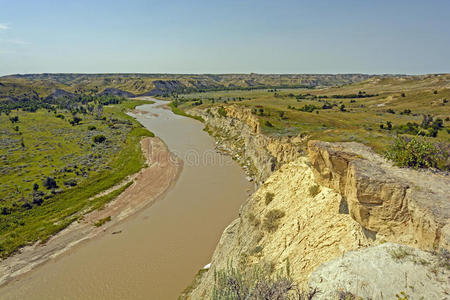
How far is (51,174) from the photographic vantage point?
38.2m

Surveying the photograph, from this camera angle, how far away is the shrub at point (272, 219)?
50.6ft

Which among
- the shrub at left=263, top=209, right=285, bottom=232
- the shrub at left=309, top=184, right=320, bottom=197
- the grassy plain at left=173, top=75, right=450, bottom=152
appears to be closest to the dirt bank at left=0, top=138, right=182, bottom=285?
the grassy plain at left=173, top=75, right=450, bottom=152

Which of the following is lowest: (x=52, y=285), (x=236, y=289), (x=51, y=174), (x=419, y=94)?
(x=52, y=285)

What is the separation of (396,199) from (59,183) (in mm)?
41360

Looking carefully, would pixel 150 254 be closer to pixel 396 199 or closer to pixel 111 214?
pixel 111 214

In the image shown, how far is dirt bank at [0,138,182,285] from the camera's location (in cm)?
2141

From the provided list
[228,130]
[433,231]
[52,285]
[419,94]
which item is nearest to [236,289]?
[433,231]

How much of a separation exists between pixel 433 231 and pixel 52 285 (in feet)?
83.5

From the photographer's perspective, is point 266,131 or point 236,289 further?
point 266,131

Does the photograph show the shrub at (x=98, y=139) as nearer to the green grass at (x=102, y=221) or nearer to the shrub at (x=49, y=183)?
the shrub at (x=49, y=183)

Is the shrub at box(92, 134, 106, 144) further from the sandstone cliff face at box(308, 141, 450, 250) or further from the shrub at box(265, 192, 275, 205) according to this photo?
the sandstone cliff face at box(308, 141, 450, 250)

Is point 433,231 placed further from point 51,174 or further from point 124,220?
point 51,174

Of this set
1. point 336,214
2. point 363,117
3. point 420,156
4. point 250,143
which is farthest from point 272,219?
point 363,117

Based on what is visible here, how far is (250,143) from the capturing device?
41.8 m
